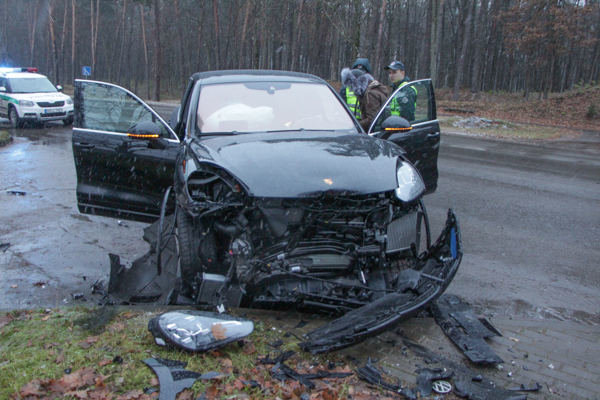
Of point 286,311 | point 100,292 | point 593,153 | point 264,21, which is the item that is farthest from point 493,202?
point 264,21

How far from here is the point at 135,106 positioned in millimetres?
5711

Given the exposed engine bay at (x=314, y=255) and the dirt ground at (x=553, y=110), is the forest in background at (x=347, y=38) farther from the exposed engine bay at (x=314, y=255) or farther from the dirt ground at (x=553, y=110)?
the exposed engine bay at (x=314, y=255)

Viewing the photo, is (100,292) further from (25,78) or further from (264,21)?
(264,21)

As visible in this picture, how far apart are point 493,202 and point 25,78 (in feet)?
60.5

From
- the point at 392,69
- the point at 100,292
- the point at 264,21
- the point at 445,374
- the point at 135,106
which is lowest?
the point at 100,292

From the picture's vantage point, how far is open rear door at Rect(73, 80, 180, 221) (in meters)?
5.62

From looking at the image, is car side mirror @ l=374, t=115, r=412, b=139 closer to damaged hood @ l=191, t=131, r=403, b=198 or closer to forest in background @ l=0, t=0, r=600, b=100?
damaged hood @ l=191, t=131, r=403, b=198

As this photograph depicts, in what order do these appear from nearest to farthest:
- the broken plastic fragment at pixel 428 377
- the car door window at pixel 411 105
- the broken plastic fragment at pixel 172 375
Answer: the broken plastic fragment at pixel 172 375 < the broken plastic fragment at pixel 428 377 < the car door window at pixel 411 105

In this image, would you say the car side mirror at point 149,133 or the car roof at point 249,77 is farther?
the car roof at point 249,77

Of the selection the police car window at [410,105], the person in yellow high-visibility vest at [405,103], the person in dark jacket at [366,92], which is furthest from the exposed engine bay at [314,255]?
the person in dark jacket at [366,92]

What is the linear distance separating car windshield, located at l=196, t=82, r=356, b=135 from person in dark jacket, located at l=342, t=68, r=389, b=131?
5.89 ft

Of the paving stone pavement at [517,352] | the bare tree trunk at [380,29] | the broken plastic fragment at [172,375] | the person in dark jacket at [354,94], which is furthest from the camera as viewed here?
the bare tree trunk at [380,29]

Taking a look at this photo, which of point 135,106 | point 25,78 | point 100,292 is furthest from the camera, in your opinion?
point 25,78

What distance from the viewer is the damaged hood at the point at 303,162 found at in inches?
135
